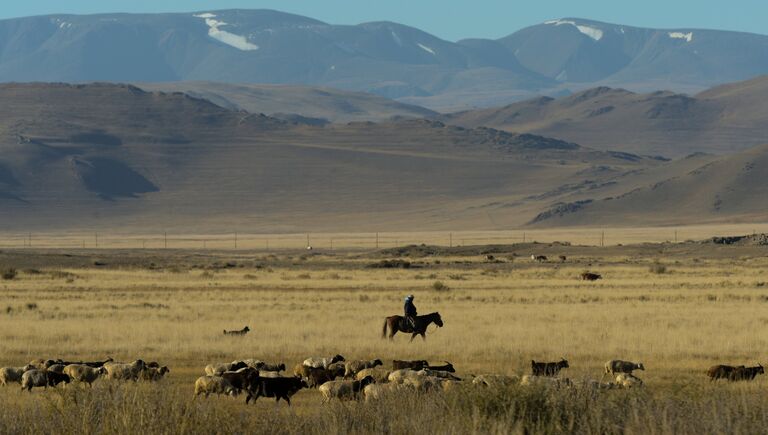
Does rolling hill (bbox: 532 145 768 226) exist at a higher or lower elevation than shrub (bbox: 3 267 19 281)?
higher

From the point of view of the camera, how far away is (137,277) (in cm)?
5209

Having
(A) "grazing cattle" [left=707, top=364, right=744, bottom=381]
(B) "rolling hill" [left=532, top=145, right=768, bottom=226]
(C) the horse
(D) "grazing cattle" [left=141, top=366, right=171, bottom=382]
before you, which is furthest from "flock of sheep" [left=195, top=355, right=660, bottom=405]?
(B) "rolling hill" [left=532, top=145, right=768, bottom=226]

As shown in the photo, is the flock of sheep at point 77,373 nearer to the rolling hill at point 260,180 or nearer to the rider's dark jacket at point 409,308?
the rider's dark jacket at point 409,308

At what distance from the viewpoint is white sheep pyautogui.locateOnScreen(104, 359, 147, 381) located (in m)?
17.2

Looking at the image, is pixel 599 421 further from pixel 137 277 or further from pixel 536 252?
pixel 536 252

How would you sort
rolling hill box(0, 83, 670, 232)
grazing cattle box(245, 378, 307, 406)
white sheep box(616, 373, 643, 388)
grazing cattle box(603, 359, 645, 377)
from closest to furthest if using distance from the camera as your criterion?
grazing cattle box(245, 378, 307, 406) < white sheep box(616, 373, 643, 388) < grazing cattle box(603, 359, 645, 377) < rolling hill box(0, 83, 670, 232)

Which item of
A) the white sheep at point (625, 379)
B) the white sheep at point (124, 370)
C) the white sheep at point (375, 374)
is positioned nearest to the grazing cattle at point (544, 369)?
the white sheep at point (625, 379)

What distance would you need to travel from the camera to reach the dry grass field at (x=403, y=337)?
10562 mm

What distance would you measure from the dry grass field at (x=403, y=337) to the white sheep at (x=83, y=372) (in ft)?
3.41

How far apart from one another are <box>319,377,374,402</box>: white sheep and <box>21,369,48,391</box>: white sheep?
3.53 m

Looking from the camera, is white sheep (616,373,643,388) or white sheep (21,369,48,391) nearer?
white sheep (616,373,643,388)

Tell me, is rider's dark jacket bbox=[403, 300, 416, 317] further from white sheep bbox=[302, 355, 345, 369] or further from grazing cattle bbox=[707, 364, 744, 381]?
grazing cattle bbox=[707, 364, 744, 381]

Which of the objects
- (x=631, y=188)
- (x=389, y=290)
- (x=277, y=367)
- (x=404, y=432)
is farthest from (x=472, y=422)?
(x=631, y=188)

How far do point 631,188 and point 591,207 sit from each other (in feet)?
51.6
